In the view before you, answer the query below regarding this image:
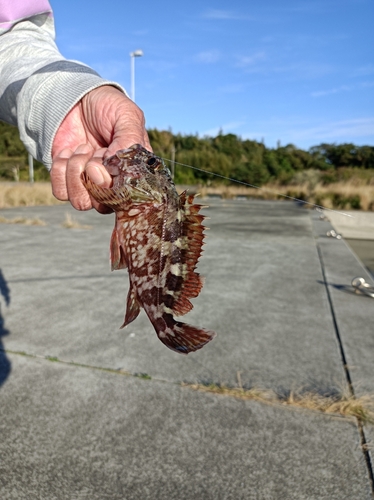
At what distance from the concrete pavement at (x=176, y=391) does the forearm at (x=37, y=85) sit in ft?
6.10

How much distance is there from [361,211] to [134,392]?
17892 millimetres

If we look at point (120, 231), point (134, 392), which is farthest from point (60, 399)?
point (120, 231)

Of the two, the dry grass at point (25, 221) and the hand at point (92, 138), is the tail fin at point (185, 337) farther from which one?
the dry grass at point (25, 221)

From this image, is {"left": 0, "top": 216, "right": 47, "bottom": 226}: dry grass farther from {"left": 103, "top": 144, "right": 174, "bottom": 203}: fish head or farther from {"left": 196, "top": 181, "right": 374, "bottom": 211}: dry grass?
{"left": 103, "top": 144, "right": 174, "bottom": 203}: fish head

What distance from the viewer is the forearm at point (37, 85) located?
1493 millimetres

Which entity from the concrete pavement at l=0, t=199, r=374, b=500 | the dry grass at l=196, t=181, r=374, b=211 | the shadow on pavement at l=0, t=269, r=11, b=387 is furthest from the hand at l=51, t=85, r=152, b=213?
the dry grass at l=196, t=181, r=374, b=211

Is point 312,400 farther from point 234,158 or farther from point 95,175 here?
point 234,158

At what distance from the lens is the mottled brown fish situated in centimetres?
117

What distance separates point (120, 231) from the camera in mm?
1279

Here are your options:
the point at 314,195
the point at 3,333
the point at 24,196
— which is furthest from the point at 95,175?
the point at 314,195

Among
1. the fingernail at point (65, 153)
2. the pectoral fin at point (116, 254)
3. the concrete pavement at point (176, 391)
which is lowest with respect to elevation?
the concrete pavement at point (176, 391)

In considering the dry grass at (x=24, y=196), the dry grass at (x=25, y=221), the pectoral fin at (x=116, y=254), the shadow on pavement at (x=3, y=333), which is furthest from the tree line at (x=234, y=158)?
the pectoral fin at (x=116, y=254)

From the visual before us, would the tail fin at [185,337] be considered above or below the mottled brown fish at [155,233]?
below

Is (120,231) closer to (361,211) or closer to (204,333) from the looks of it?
(204,333)
